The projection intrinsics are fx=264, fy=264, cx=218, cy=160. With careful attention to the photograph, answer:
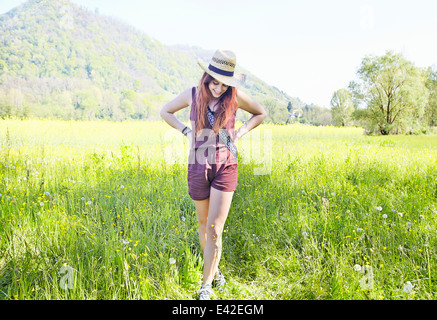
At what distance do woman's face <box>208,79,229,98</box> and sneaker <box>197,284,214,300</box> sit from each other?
5.63ft

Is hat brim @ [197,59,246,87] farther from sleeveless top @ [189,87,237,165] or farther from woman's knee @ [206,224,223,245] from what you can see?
woman's knee @ [206,224,223,245]

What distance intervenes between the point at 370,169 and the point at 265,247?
4459mm

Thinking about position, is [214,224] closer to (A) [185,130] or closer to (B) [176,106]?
(A) [185,130]

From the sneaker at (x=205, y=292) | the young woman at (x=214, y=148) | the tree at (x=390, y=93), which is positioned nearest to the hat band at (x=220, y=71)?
the young woman at (x=214, y=148)

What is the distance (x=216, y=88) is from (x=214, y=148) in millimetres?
540

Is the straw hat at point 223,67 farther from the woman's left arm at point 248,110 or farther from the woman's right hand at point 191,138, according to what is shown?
the woman's right hand at point 191,138

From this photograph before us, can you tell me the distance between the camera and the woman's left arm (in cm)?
251

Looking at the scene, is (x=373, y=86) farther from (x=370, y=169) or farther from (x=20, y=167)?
(x=20, y=167)

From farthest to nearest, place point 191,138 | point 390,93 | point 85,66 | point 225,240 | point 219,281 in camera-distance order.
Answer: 1. point 85,66
2. point 390,93
3. point 225,240
4. point 219,281
5. point 191,138

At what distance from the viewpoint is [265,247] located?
3123 mm

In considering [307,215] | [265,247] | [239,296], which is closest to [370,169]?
[307,215]

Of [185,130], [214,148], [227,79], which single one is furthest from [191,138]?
[227,79]

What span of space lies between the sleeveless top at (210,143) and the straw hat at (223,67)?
294 millimetres

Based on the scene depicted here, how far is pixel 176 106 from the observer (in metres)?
2.56
